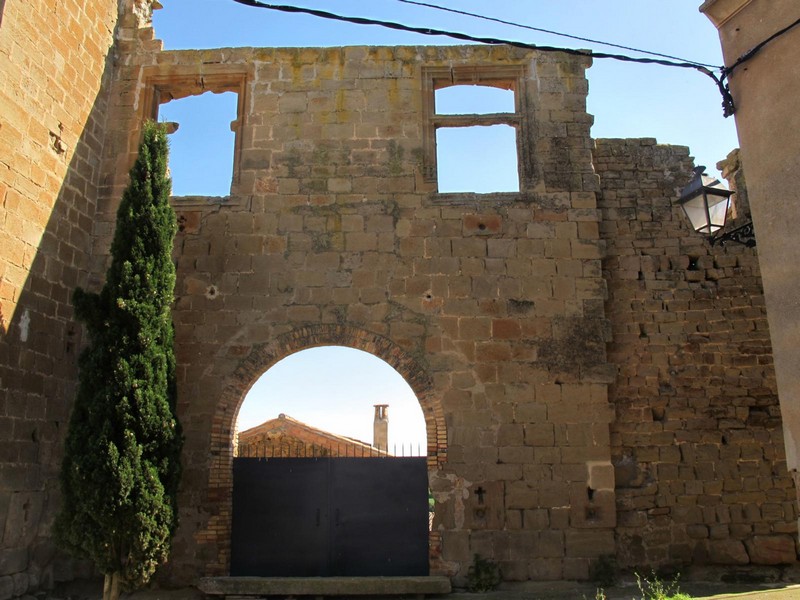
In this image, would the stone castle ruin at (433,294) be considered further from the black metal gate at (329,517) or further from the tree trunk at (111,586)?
the tree trunk at (111,586)

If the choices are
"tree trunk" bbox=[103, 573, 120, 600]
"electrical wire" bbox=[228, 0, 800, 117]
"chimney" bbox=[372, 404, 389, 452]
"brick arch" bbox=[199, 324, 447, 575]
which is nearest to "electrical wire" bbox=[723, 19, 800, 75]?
"electrical wire" bbox=[228, 0, 800, 117]

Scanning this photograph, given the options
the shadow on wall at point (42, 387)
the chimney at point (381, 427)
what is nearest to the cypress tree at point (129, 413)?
the shadow on wall at point (42, 387)

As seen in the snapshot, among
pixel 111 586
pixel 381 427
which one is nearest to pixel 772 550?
pixel 111 586

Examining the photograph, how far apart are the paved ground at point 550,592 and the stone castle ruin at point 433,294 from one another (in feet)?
0.59

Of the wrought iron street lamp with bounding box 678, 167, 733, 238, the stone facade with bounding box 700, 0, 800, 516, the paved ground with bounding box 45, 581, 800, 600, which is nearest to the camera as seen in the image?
the stone facade with bounding box 700, 0, 800, 516

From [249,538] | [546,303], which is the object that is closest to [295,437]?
[249,538]

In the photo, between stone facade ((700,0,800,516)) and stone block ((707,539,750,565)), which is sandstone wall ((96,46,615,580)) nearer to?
stone block ((707,539,750,565))

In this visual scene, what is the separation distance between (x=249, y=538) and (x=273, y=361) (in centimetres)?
204

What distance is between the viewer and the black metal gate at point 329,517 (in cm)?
820

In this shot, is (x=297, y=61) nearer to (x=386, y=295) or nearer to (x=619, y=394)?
(x=386, y=295)

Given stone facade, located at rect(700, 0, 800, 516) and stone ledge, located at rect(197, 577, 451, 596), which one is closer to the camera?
stone facade, located at rect(700, 0, 800, 516)

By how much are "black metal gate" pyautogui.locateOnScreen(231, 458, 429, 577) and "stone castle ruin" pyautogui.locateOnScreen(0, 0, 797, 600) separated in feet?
0.93

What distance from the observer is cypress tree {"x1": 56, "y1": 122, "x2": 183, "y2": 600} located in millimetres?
6902

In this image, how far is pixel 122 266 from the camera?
7.49 m
